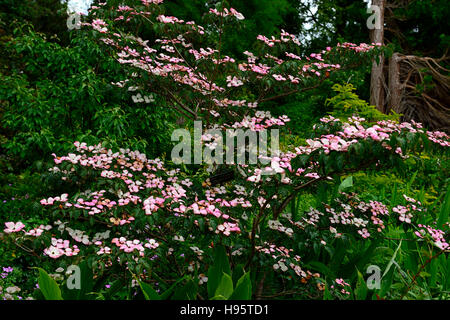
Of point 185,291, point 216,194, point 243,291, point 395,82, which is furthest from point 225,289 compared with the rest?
point 395,82

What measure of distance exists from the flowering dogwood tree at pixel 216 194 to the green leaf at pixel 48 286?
0.49ft

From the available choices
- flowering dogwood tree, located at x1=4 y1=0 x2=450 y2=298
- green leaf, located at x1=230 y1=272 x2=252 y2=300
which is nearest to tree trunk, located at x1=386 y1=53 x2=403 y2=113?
flowering dogwood tree, located at x1=4 y1=0 x2=450 y2=298

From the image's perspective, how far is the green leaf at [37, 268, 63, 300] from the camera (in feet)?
5.73

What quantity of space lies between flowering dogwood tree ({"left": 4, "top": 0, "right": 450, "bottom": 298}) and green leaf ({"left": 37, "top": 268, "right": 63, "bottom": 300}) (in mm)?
148

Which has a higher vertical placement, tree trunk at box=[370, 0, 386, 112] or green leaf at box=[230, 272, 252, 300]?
tree trunk at box=[370, 0, 386, 112]

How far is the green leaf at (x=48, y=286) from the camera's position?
1747mm

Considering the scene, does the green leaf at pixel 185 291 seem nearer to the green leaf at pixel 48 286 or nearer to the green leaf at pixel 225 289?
the green leaf at pixel 225 289

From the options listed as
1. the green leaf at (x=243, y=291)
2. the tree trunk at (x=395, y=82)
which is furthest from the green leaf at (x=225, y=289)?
the tree trunk at (x=395, y=82)

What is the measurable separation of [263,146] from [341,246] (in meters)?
0.95

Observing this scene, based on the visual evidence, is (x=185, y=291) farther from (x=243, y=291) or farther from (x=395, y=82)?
(x=395, y=82)

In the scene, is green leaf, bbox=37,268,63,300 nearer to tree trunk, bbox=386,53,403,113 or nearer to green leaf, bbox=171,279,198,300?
green leaf, bbox=171,279,198,300

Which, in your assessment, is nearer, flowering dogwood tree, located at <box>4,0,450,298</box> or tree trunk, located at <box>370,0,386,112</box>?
flowering dogwood tree, located at <box>4,0,450,298</box>

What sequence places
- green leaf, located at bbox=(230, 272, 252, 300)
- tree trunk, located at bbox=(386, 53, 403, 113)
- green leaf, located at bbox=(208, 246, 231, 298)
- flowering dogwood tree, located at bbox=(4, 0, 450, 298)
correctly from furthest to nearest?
tree trunk, located at bbox=(386, 53, 403, 113) < green leaf, located at bbox=(208, 246, 231, 298) < flowering dogwood tree, located at bbox=(4, 0, 450, 298) < green leaf, located at bbox=(230, 272, 252, 300)

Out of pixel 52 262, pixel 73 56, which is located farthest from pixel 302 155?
pixel 73 56
